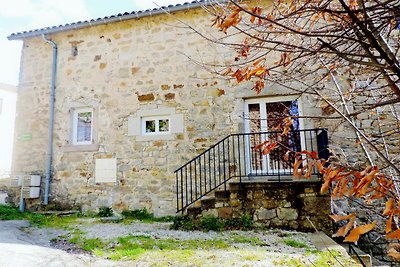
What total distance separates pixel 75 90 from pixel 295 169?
764cm

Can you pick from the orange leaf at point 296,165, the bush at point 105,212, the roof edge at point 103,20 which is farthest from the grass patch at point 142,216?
the orange leaf at point 296,165

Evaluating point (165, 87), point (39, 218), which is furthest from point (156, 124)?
point (39, 218)

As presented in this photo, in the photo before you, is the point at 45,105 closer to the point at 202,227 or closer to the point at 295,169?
the point at 202,227

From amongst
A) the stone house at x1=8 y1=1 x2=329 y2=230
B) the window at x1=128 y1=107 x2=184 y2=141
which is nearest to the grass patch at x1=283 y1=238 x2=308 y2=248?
the stone house at x1=8 y1=1 x2=329 y2=230

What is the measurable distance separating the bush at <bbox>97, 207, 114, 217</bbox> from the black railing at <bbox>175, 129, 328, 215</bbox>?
168 cm

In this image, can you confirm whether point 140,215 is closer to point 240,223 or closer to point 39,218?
point 39,218

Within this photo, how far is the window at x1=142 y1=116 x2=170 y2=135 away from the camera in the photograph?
717 centimetres

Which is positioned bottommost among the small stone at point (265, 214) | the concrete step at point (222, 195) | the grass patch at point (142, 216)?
the grass patch at point (142, 216)

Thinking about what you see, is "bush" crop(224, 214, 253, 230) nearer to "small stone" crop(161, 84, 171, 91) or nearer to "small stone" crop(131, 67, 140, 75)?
"small stone" crop(161, 84, 171, 91)

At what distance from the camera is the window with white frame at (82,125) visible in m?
7.77

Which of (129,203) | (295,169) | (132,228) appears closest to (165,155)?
(129,203)

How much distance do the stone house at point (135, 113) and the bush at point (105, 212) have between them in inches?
5.8

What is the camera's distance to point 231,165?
21.1 ft

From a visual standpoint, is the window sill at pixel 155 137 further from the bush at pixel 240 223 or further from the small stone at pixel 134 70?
the bush at pixel 240 223
